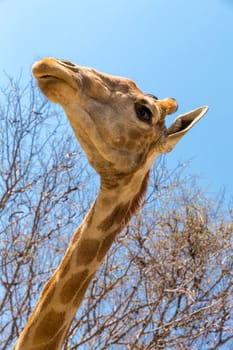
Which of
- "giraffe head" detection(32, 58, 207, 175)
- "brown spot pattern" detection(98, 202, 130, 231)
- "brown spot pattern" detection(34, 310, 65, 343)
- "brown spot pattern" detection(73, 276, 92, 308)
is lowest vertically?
"brown spot pattern" detection(34, 310, 65, 343)

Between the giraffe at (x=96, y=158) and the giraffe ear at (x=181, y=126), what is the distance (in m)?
0.01

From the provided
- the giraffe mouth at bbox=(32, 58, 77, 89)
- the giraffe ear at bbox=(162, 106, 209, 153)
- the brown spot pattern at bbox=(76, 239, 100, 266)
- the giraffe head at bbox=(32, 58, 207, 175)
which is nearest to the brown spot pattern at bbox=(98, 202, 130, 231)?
the brown spot pattern at bbox=(76, 239, 100, 266)

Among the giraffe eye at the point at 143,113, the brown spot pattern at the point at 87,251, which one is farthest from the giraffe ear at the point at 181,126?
the brown spot pattern at the point at 87,251

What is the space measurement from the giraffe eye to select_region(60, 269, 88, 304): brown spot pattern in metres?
1.29

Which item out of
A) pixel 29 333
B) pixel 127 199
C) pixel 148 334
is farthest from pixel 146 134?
pixel 148 334

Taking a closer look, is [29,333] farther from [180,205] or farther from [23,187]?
[180,205]

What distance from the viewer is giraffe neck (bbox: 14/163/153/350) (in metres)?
3.62

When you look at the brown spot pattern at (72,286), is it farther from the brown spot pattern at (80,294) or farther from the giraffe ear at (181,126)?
the giraffe ear at (181,126)

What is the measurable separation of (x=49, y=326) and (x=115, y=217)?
92 cm

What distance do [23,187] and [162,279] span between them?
10.0 ft

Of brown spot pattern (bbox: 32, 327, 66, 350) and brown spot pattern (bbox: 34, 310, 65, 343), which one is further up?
brown spot pattern (bbox: 34, 310, 65, 343)

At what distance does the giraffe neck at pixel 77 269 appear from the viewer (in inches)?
143

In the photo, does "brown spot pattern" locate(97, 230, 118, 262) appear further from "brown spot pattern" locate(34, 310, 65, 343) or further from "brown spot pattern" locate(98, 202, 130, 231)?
"brown spot pattern" locate(34, 310, 65, 343)

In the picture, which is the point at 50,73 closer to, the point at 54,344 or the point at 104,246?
the point at 104,246
